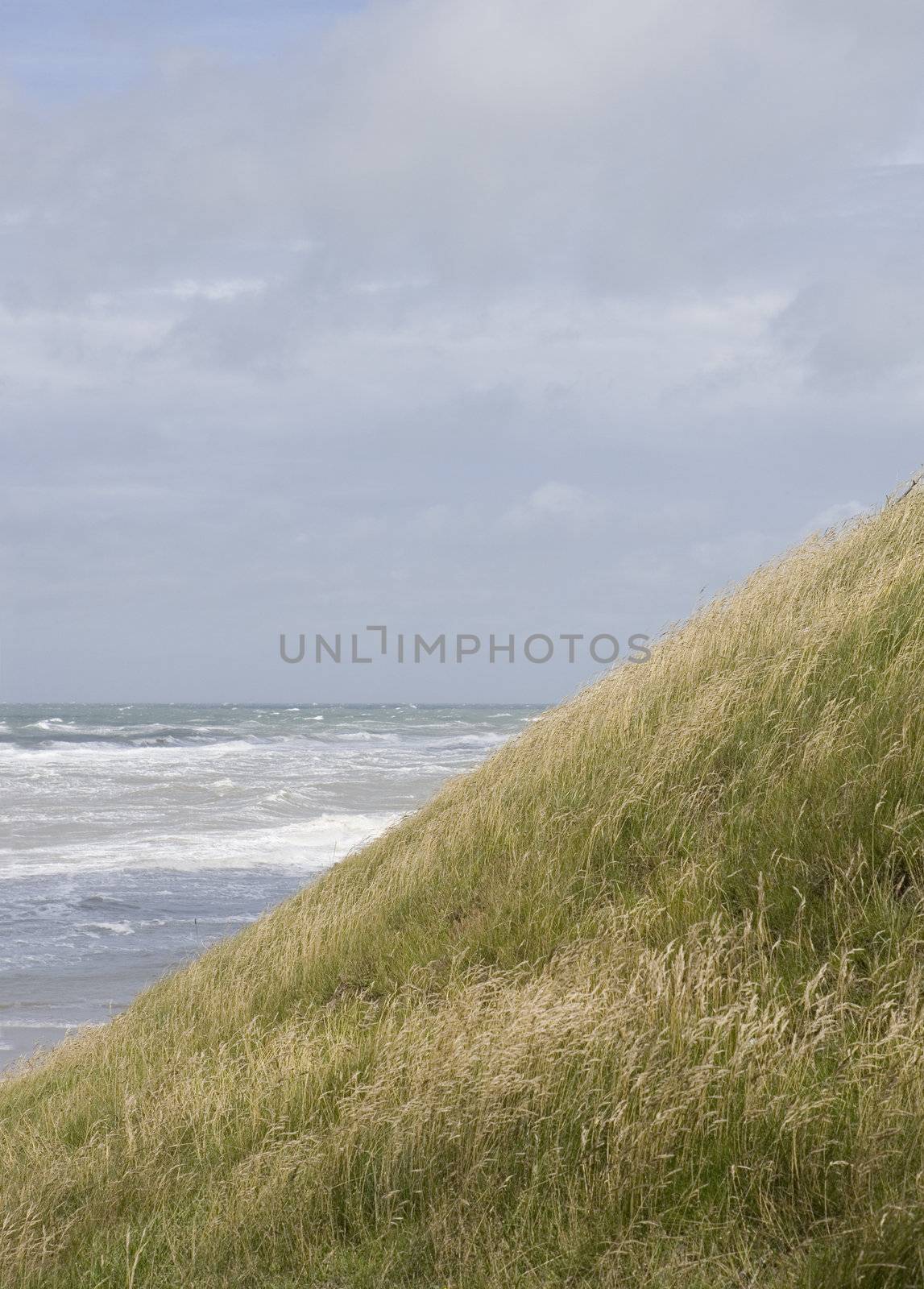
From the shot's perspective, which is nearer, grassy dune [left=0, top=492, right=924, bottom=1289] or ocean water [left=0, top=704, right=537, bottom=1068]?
grassy dune [left=0, top=492, right=924, bottom=1289]

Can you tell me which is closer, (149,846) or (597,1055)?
(597,1055)

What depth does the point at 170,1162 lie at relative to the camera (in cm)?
451

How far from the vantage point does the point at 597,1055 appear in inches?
165

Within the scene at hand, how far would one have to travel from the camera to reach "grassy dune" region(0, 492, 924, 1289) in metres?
3.49

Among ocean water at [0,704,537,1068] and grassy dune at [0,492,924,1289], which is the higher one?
grassy dune at [0,492,924,1289]

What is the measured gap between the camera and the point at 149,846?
22.8 meters

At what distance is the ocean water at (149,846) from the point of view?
13727 mm

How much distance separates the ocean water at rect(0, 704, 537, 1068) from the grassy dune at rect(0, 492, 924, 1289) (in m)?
5.86

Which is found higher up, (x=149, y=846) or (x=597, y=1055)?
(x=597, y=1055)

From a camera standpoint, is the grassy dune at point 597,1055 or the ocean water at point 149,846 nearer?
the grassy dune at point 597,1055

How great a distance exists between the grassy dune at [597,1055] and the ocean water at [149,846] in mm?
5862

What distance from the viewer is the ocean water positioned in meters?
13.7

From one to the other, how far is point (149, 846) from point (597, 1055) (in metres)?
20.1

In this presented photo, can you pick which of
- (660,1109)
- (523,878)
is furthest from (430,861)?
(660,1109)
